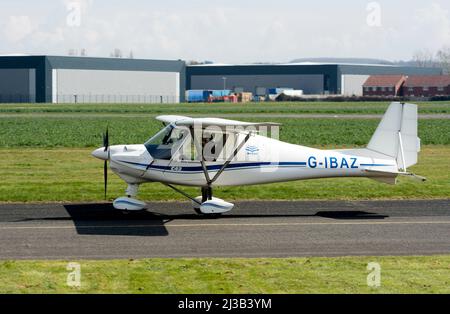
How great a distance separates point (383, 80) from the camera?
140250 mm

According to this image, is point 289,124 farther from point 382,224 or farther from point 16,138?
point 382,224

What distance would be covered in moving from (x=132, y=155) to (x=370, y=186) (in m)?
7.82

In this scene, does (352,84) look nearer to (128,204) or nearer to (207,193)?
(207,193)

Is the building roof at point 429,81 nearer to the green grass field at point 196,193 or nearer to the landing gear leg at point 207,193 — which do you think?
the green grass field at point 196,193

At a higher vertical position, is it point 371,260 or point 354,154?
point 354,154

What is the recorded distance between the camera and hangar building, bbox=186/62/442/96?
145 m

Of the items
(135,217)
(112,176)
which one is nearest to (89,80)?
(112,176)

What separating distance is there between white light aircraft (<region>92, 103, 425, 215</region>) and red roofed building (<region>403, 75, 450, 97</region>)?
121m

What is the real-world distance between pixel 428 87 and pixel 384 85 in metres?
7.29

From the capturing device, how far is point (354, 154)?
1947cm

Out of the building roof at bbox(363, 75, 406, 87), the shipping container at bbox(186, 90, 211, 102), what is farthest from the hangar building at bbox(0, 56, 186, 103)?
the building roof at bbox(363, 75, 406, 87)

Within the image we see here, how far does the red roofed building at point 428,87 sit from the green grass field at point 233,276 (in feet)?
416
